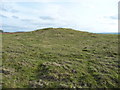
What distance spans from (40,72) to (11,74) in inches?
140

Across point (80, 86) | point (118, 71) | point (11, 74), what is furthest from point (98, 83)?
point (11, 74)

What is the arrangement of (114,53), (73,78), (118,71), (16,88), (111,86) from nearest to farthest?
(16,88) < (111,86) < (73,78) < (118,71) < (114,53)

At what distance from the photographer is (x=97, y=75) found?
1452 cm

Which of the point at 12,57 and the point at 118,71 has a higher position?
the point at 12,57

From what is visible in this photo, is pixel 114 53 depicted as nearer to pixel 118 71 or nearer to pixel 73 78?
pixel 118 71

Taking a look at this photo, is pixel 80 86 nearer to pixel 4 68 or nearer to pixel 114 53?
pixel 4 68

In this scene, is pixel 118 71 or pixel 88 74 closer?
pixel 88 74

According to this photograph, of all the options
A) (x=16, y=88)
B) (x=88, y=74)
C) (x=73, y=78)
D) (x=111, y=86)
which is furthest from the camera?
(x=88, y=74)

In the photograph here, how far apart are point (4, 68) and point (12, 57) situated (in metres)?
4.16

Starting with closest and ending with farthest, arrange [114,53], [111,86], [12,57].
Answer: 1. [111,86]
2. [12,57]
3. [114,53]

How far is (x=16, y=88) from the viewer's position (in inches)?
465

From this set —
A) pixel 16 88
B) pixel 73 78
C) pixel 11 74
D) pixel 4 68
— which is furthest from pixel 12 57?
pixel 73 78

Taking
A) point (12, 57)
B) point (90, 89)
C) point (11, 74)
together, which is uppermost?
point (12, 57)

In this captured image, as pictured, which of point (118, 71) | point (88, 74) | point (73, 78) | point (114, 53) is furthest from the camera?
point (114, 53)
